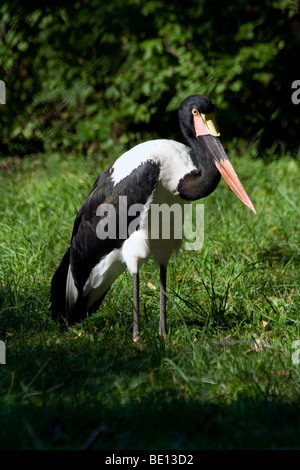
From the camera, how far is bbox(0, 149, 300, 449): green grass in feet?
7.99

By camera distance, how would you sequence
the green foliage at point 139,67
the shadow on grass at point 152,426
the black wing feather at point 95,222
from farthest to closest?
the green foliage at point 139,67, the black wing feather at point 95,222, the shadow on grass at point 152,426

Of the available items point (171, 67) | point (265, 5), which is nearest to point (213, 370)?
point (171, 67)

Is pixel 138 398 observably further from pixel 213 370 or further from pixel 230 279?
pixel 230 279

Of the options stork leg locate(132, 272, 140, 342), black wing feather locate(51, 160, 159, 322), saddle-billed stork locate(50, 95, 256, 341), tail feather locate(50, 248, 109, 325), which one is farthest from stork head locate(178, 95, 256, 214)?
tail feather locate(50, 248, 109, 325)

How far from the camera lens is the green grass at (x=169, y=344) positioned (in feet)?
7.99

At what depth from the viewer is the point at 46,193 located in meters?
5.53

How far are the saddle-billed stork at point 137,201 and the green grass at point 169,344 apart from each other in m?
0.14

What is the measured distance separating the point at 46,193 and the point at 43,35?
1.75 meters

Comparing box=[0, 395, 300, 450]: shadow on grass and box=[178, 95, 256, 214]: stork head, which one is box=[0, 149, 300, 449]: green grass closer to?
box=[0, 395, 300, 450]: shadow on grass

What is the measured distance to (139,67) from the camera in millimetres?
6508

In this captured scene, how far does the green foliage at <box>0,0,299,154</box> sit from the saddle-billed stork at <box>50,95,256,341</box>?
2.86 m

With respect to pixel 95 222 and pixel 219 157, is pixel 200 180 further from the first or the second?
pixel 95 222

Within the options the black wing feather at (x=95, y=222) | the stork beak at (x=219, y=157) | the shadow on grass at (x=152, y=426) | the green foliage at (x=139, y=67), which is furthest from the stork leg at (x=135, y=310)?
→ the green foliage at (x=139, y=67)

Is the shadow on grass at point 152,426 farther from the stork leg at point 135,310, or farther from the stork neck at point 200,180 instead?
the stork neck at point 200,180
